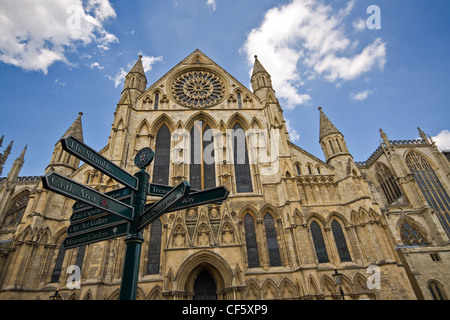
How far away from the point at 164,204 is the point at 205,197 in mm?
643

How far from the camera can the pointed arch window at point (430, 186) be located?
29.3 m

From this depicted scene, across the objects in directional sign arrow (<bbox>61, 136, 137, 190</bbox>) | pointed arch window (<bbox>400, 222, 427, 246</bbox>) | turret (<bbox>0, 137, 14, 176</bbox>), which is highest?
turret (<bbox>0, 137, 14, 176</bbox>)

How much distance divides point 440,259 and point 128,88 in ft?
101

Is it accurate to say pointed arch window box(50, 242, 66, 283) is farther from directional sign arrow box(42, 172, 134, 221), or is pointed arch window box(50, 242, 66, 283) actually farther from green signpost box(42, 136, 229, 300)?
directional sign arrow box(42, 172, 134, 221)

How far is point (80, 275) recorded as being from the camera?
45.6 feet

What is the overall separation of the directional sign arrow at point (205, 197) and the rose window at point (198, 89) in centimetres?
1691

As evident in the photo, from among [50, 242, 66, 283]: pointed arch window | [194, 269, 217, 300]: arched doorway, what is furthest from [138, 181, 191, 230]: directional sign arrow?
[50, 242, 66, 283]: pointed arch window

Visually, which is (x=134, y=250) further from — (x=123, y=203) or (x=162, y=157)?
(x=162, y=157)

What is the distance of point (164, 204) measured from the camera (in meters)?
3.65

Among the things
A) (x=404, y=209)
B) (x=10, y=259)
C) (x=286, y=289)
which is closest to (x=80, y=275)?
(x=10, y=259)

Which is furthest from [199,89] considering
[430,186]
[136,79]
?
[430,186]

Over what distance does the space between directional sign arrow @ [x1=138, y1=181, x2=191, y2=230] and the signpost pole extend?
0.41 feet

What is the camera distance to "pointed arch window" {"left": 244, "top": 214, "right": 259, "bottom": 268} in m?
14.6
